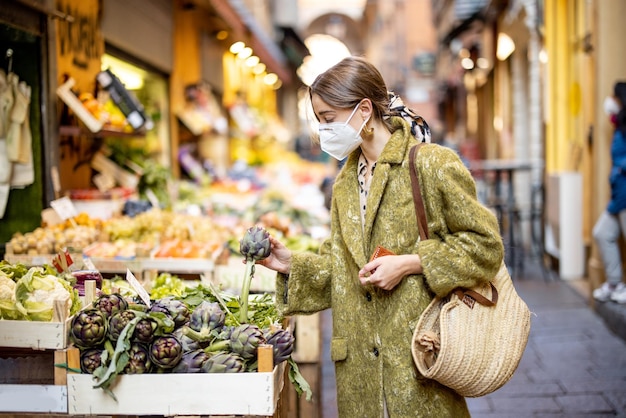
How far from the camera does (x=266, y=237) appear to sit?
2990 millimetres

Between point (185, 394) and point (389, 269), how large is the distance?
2.66ft

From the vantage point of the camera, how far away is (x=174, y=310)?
2900 millimetres

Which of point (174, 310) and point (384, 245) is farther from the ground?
point (384, 245)

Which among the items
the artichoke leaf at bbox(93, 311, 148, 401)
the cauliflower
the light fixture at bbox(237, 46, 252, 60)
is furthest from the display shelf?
the light fixture at bbox(237, 46, 252, 60)

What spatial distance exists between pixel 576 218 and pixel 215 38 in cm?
690

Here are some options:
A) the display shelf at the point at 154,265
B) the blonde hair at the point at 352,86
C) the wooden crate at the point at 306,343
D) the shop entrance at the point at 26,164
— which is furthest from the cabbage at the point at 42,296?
the shop entrance at the point at 26,164

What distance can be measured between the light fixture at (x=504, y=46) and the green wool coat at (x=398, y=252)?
1243cm

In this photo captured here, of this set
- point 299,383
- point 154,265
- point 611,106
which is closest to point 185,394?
point 299,383

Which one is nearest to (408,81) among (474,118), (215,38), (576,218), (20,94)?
(474,118)

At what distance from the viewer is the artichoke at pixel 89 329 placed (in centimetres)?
272

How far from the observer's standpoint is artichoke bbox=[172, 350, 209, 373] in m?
2.70

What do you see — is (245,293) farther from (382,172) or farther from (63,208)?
(63,208)

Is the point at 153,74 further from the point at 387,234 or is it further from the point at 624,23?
the point at 387,234

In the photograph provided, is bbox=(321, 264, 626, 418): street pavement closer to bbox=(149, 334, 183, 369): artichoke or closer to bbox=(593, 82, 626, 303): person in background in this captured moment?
bbox=(593, 82, 626, 303): person in background
